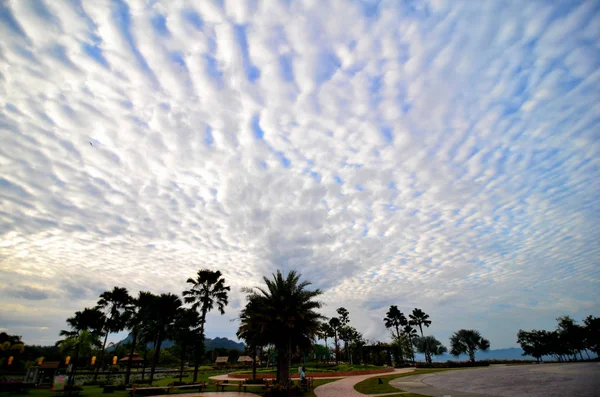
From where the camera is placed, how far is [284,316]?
2322 cm

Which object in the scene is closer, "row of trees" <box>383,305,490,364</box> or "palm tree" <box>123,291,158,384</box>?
"palm tree" <box>123,291,158,384</box>

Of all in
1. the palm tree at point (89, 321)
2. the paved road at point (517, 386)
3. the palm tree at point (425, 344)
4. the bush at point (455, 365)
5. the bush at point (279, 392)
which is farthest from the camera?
the palm tree at point (425, 344)

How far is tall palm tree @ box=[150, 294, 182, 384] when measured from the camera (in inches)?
1444

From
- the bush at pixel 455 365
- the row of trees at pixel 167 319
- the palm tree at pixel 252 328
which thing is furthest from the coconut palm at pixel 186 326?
the bush at pixel 455 365

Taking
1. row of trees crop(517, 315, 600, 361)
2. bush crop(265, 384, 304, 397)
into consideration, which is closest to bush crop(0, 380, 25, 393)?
bush crop(265, 384, 304, 397)

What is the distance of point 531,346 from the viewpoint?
8706 centimetres

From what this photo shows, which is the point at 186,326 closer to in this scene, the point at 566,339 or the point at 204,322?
the point at 204,322

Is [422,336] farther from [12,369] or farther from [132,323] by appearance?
[12,369]

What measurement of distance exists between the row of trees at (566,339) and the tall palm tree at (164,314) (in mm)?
101803

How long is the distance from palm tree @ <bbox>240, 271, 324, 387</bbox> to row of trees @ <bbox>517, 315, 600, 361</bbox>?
9365cm

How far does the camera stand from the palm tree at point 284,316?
2303 cm

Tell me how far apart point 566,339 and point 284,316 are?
9961 cm

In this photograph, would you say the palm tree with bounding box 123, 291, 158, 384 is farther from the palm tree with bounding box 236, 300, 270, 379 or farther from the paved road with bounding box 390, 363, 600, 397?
the paved road with bounding box 390, 363, 600, 397

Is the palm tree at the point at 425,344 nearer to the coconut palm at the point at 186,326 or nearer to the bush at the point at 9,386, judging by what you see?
the coconut palm at the point at 186,326
